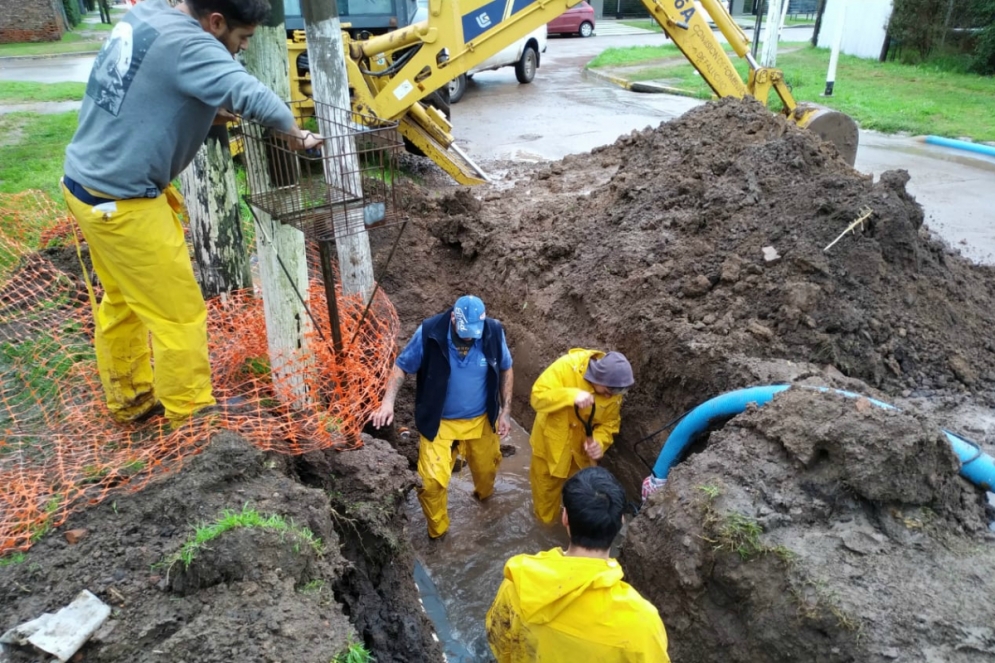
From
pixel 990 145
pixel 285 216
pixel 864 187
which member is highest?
pixel 285 216

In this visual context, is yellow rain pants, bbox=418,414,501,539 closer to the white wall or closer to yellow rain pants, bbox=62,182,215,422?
yellow rain pants, bbox=62,182,215,422

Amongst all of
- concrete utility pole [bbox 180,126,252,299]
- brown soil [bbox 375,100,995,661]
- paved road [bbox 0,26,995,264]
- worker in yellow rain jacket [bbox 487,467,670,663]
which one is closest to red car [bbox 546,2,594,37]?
paved road [bbox 0,26,995,264]

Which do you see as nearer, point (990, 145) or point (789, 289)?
point (789, 289)

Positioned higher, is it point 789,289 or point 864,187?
point 864,187

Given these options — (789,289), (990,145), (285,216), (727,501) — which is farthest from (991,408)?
(990,145)

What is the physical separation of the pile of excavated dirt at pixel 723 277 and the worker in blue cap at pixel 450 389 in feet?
3.36

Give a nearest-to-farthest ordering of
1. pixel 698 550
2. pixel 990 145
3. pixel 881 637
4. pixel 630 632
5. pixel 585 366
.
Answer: pixel 630 632, pixel 881 637, pixel 698 550, pixel 585 366, pixel 990 145

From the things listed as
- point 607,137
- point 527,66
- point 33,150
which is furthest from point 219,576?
point 527,66

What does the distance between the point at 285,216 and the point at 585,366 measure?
2.17m

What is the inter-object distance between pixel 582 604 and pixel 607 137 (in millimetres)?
10890

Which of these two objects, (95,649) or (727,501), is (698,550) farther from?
(95,649)

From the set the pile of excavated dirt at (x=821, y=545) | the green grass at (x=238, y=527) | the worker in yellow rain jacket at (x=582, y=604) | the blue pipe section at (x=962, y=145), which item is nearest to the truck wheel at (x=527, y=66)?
the blue pipe section at (x=962, y=145)

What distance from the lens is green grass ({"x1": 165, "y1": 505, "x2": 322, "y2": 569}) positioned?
271cm

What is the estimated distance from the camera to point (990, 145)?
1163 centimetres
